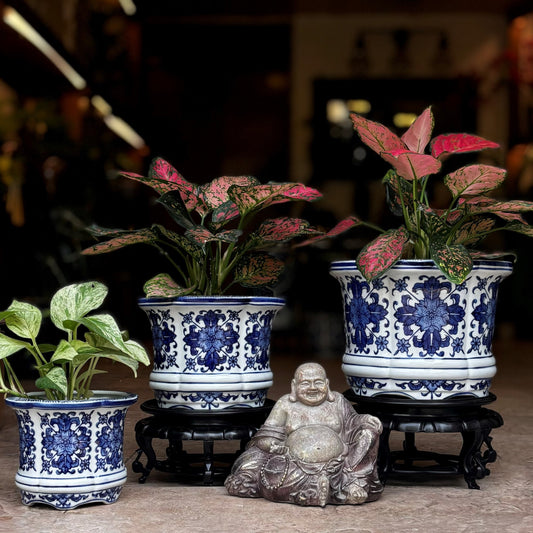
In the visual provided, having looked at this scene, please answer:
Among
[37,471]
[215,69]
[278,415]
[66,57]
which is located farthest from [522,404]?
[215,69]

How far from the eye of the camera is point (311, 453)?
1.98 metres

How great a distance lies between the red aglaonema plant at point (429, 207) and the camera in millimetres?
2076

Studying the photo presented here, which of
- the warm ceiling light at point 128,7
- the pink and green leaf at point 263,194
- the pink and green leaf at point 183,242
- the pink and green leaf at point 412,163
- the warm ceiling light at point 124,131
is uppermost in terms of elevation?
the warm ceiling light at point 128,7

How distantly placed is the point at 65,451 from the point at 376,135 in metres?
1.07

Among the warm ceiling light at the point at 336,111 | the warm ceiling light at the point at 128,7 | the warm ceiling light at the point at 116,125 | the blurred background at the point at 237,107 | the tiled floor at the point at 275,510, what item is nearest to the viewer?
the tiled floor at the point at 275,510

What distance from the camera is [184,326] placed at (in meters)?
2.18

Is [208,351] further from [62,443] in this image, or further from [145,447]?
[62,443]

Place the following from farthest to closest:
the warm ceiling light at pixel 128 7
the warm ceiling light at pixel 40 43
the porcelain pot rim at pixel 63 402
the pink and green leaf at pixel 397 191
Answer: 1. the warm ceiling light at pixel 128 7
2. the warm ceiling light at pixel 40 43
3. the pink and green leaf at pixel 397 191
4. the porcelain pot rim at pixel 63 402

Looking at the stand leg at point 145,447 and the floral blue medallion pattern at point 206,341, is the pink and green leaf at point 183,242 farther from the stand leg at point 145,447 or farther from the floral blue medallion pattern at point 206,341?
the stand leg at point 145,447

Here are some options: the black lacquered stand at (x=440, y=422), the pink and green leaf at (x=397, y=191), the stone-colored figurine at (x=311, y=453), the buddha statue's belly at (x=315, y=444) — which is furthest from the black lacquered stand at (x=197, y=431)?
the pink and green leaf at (x=397, y=191)

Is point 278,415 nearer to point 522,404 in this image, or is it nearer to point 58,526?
point 58,526

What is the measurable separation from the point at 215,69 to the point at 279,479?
815 centimetres

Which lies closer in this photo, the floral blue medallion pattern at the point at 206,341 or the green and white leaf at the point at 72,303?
the green and white leaf at the point at 72,303

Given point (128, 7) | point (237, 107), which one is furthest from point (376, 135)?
point (237, 107)
